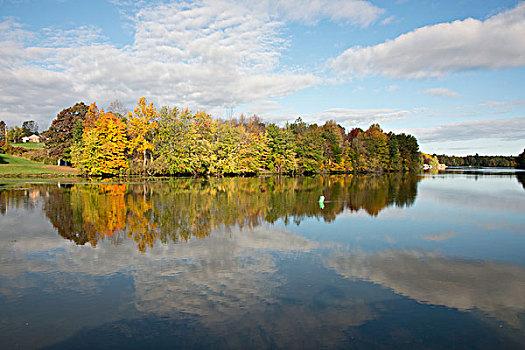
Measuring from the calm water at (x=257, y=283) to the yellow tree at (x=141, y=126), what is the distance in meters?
32.7

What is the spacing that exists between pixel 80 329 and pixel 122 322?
0.58 m

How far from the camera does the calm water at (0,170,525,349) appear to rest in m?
5.02

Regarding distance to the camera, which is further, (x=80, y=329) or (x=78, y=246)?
(x=78, y=246)

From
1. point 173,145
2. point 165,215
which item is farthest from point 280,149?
point 165,215

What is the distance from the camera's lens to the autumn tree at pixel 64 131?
56.7 metres

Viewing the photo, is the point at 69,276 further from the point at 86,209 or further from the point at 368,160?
the point at 368,160

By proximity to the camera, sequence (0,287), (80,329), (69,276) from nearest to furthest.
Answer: (80,329) < (0,287) < (69,276)

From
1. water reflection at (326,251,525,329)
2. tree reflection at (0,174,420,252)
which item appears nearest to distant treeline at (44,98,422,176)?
tree reflection at (0,174,420,252)

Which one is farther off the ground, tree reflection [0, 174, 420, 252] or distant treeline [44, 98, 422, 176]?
distant treeline [44, 98, 422, 176]

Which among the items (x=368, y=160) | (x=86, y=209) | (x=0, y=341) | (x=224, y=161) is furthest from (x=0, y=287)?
(x=368, y=160)

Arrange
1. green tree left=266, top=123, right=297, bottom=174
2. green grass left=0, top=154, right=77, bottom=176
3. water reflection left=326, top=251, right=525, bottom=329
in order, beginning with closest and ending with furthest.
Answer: water reflection left=326, top=251, right=525, bottom=329, green grass left=0, top=154, right=77, bottom=176, green tree left=266, top=123, right=297, bottom=174

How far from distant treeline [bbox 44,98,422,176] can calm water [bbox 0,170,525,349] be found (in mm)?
32855

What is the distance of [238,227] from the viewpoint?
12688mm

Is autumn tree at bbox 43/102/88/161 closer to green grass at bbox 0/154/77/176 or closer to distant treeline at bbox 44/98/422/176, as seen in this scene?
distant treeline at bbox 44/98/422/176
